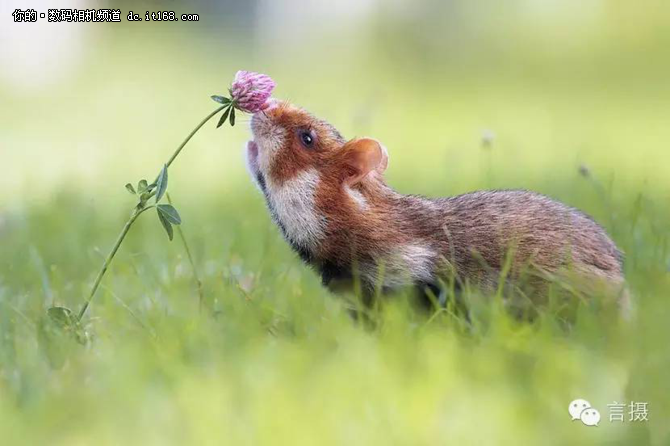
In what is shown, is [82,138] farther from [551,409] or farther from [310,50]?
[551,409]

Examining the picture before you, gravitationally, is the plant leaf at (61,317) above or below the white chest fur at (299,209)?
below

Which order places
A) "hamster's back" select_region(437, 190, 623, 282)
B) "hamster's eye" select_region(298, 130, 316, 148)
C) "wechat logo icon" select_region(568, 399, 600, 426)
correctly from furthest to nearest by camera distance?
"hamster's eye" select_region(298, 130, 316, 148) → "hamster's back" select_region(437, 190, 623, 282) → "wechat logo icon" select_region(568, 399, 600, 426)

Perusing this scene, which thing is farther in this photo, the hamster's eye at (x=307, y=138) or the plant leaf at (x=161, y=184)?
the hamster's eye at (x=307, y=138)

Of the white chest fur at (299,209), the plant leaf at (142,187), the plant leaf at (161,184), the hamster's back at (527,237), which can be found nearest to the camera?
the plant leaf at (161,184)

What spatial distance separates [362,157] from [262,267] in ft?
3.12

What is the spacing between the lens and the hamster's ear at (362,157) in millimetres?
4047

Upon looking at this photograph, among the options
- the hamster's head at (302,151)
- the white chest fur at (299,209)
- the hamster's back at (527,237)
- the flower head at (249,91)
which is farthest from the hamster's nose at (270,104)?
the hamster's back at (527,237)

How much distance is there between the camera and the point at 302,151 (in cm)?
415

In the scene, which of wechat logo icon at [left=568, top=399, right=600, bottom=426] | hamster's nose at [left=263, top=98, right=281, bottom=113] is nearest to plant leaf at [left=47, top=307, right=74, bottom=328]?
hamster's nose at [left=263, top=98, right=281, bottom=113]

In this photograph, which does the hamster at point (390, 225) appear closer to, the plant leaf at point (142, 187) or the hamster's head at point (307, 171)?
the hamster's head at point (307, 171)

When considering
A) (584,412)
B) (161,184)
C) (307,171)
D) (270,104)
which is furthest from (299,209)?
(584,412)

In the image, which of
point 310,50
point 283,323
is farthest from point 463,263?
point 310,50

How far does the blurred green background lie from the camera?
2828 millimetres

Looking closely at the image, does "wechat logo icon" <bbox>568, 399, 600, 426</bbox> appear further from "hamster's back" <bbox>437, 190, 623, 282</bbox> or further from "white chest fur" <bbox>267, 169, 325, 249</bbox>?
"white chest fur" <bbox>267, 169, 325, 249</bbox>
